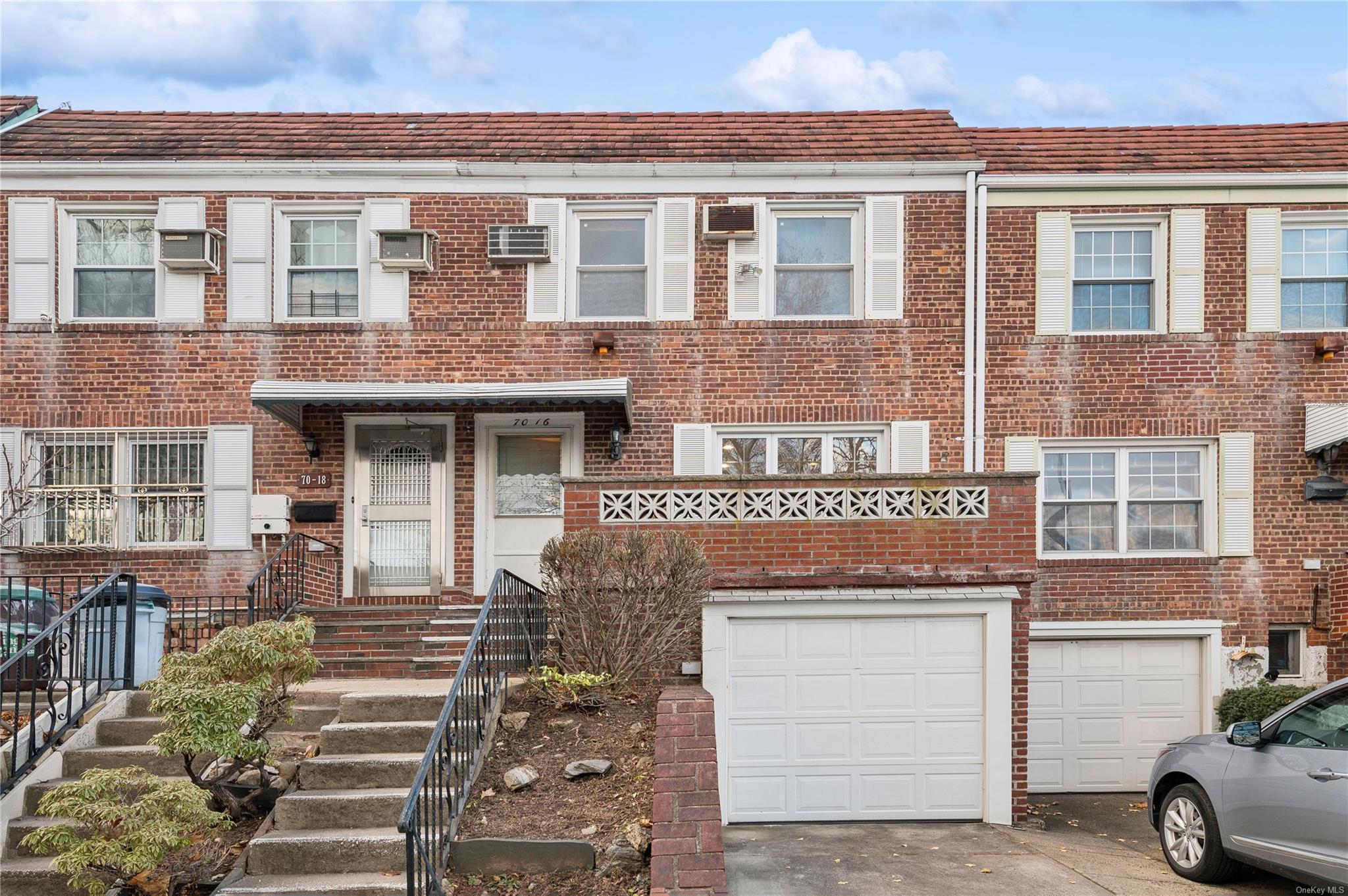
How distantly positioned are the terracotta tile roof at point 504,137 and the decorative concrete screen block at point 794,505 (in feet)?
15.5

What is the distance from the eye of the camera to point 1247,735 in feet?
25.9

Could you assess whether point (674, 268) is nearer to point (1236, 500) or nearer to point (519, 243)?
point (519, 243)

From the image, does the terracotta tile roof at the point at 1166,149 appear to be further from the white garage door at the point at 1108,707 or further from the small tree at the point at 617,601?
the small tree at the point at 617,601

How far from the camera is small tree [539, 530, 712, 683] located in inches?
358

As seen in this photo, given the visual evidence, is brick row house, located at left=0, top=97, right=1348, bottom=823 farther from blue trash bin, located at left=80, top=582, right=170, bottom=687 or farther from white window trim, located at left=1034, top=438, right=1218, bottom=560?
blue trash bin, located at left=80, top=582, right=170, bottom=687

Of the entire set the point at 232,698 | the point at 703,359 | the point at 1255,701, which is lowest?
the point at 1255,701

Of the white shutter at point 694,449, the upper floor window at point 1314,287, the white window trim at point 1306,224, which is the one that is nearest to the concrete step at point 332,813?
the white shutter at point 694,449

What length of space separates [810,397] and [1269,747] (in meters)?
A: 6.74

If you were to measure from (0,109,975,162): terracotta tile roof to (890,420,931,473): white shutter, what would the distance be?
3005 mm

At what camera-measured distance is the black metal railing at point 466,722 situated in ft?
20.5

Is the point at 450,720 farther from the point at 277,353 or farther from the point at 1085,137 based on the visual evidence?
the point at 1085,137

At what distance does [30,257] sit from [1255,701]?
561 inches

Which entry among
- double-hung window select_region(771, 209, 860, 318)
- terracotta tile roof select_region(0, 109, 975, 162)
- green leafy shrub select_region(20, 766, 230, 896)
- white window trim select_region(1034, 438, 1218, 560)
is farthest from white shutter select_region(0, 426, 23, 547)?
white window trim select_region(1034, 438, 1218, 560)

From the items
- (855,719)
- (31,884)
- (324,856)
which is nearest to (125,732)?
(31,884)
